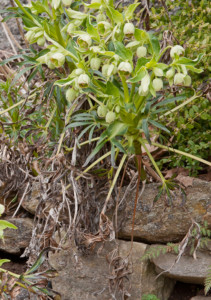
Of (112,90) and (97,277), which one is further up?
(112,90)

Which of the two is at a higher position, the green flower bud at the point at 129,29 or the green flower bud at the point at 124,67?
the green flower bud at the point at 129,29

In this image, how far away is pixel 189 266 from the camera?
1.77 metres

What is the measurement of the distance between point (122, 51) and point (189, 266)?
3.58 ft

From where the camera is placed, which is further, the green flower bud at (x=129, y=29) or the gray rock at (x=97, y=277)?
the gray rock at (x=97, y=277)

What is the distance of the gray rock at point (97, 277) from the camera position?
182 cm

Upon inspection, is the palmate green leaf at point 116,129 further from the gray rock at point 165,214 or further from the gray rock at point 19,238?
the gray rock at point 19,238

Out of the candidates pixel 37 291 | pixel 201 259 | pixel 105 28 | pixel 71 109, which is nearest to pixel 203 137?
pixel 201 259

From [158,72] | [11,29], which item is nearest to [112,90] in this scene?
A: [158,72]

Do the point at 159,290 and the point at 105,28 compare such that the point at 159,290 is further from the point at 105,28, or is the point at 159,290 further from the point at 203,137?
the point at 105,28

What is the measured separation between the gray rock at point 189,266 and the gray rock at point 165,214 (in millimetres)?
114

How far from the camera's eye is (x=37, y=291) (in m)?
1.53

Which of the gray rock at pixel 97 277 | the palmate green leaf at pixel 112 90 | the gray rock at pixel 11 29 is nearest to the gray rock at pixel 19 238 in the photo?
the gray rock at pixel 97 277

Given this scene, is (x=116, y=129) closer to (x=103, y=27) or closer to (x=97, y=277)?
(x=103, y=27)

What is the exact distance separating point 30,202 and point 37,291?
2.53 feet
